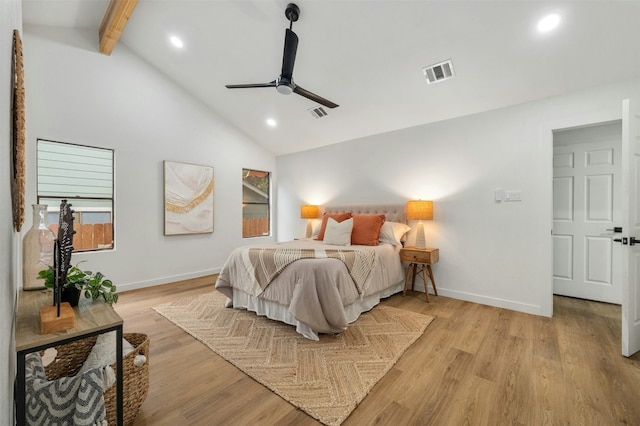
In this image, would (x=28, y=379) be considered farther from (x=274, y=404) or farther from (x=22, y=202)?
(x=274, y=404)

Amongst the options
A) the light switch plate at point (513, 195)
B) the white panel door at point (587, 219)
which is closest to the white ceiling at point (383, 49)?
the light switch plate at point (513, 195)

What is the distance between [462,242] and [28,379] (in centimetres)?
399

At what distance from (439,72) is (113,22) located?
385 cm

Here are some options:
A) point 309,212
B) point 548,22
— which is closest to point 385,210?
point 309,212

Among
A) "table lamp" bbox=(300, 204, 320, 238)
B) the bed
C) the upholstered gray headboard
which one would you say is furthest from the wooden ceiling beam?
the upholstered gray headboard

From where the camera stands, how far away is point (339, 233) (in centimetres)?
371

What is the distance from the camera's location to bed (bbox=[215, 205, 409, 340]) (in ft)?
7.87

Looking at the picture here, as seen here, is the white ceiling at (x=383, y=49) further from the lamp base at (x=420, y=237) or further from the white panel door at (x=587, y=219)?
the lamp base at (x=420, y=237)

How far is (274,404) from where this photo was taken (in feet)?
5.34

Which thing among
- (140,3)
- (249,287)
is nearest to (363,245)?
(249,287)

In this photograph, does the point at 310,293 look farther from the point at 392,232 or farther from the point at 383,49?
the point at 383,49

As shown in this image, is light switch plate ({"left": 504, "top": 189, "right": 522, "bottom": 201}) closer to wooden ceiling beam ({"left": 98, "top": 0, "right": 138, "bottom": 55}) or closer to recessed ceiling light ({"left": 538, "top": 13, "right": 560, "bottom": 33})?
recessed ceiling light ({"left": 538, "top": 13, "right": 560, "bottom": 33})

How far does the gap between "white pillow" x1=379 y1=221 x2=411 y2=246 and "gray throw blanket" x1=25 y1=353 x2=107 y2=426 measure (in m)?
3.21

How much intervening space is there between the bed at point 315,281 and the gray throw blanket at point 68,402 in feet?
4.87
